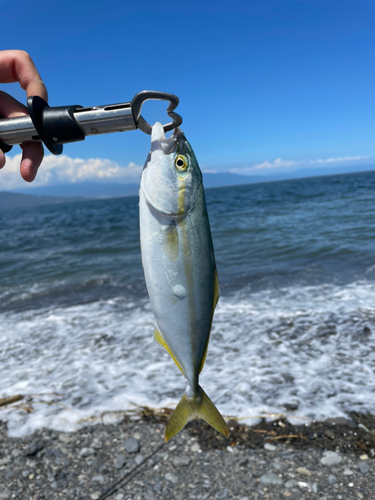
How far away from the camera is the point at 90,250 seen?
18562 mm

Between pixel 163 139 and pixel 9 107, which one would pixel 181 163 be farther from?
pixel 9 107

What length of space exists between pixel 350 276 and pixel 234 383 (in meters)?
6.37

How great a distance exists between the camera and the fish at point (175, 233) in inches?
67.4

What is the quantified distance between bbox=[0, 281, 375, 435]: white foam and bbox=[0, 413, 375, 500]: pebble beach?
301mm

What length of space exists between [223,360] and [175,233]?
4584mm

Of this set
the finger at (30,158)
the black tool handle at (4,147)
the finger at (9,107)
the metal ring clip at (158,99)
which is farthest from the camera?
the finger at (9,107)

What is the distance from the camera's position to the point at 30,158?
2209 mm

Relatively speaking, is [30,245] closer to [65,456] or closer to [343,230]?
[343,230]

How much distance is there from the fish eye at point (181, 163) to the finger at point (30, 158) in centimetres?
104

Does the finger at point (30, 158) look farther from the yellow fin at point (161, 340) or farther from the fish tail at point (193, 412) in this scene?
the fish tail at point (193, 412)

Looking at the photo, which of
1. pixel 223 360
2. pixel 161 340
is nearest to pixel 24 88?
pixel 161 340

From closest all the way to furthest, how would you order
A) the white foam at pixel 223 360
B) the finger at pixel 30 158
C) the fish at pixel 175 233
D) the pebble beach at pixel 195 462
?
1. the fish at pixel 175 233
2. the finger at pixel 30 158
3. the pebble beach at pixel 195 462
4. the white foam at pixel 223 360

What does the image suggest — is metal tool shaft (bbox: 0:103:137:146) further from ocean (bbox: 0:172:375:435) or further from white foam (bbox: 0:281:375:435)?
white foam (bbox: 0:281:375:435)

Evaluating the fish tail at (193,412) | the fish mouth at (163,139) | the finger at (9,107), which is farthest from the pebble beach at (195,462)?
the finger at (9,107)
